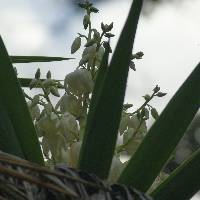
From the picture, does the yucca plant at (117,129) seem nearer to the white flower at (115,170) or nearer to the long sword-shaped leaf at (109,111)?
the long sword-shaped leaf at (109,111)

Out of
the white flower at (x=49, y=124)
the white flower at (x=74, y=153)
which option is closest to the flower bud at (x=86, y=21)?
the white flower at (x=49, y=124)

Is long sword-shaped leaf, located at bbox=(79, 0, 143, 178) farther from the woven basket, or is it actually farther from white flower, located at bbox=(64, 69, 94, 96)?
white flower, located at bbox=(64, 69, 94, 96)

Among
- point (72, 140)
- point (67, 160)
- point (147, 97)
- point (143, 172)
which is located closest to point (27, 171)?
point (143, 172)

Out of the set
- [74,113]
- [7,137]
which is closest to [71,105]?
[74,113]

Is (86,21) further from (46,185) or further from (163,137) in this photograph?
(46,185)

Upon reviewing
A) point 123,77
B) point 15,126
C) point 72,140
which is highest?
point 123,77

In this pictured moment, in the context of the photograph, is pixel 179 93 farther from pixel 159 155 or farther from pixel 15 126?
Answer: pixel 15 126

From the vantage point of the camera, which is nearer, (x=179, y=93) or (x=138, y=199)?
(x=138, y=199)
